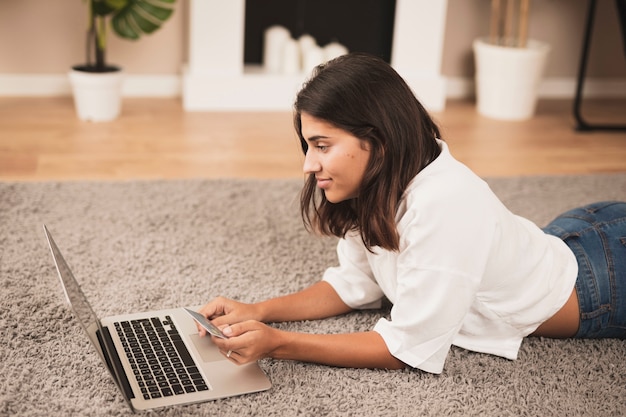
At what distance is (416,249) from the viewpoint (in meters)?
1.36

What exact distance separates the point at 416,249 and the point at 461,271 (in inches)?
3.4

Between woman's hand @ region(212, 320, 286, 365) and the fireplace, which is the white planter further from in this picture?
woman's hand @ region(212, 320, 286, 365)

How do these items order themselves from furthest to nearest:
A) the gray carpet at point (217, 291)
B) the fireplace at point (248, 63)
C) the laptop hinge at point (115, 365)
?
the fireplace at point (248, 63) → the gray carpet at point (217, 291) → the laptop hinge at point (115, 365)

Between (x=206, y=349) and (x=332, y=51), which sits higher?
(x=332, y=51)

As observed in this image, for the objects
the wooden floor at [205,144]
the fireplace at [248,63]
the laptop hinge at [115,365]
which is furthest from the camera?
the fireplace at [248,63]

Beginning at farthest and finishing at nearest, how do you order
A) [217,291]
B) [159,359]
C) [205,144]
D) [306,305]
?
[205,144] → [217,291] → [306,305] → [159,359]

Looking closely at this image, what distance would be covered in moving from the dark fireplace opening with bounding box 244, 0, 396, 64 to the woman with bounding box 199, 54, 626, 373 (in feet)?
7.30

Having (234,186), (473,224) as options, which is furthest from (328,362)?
(234,186)

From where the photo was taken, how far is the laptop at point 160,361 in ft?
4.37

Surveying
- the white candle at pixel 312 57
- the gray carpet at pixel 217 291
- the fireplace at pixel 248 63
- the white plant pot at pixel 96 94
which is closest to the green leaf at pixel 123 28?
the white plant pot at pixel 96 94

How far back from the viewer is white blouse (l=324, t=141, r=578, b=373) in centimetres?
135

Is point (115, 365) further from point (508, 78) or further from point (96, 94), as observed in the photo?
point (508, 78)

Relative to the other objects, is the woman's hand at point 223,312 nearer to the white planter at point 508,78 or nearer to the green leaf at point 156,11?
the green leaf at point 156,11

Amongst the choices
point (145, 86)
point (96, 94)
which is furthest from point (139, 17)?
point (145, 86)
